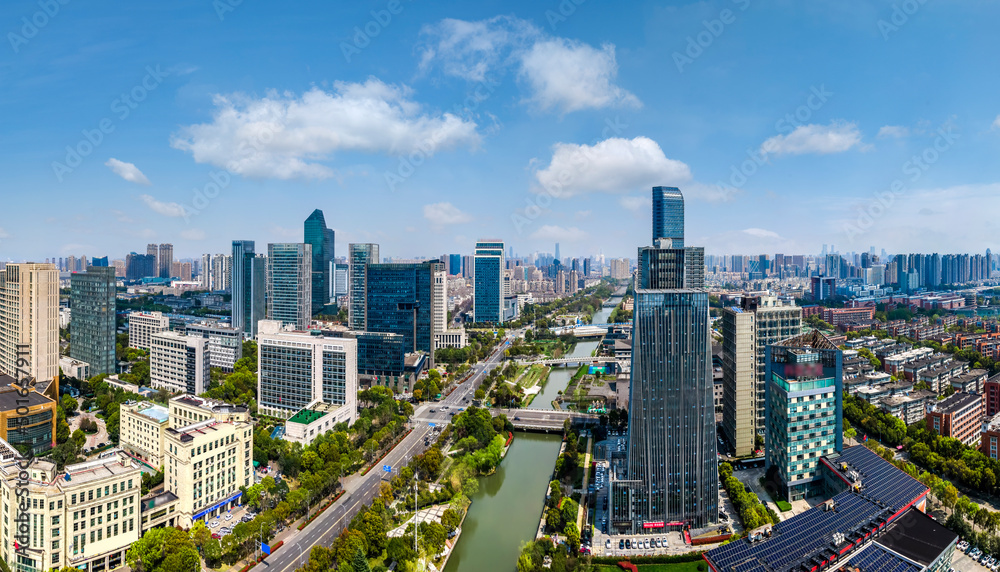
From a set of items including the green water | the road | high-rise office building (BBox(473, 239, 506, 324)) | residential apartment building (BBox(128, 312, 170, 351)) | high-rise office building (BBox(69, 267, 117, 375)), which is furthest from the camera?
high-rise office building (BBox(473, 239, 506, 324))

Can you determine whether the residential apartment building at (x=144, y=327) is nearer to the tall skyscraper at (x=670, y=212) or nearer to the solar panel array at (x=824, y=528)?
the tall skyscraper at (x=670, y=212)

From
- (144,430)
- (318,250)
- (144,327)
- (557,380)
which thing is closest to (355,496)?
(144,430)

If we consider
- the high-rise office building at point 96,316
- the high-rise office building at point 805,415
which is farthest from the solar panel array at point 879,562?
the high-rise office building at point 96,316

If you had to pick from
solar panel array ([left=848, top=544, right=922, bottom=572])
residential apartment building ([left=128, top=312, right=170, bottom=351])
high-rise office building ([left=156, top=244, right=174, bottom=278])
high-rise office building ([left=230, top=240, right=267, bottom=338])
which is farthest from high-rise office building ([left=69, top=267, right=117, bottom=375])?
high-rise office building ([left=156, top=244, right=174, bottom=278])

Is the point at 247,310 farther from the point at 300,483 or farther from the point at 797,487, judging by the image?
the point at 797,487

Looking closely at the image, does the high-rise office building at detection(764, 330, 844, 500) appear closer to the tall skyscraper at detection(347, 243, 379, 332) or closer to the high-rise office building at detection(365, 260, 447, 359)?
the high-rise office building at detection(365, 260, 447, 359)

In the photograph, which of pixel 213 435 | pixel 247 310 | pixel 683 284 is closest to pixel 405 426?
pixel 213 435
